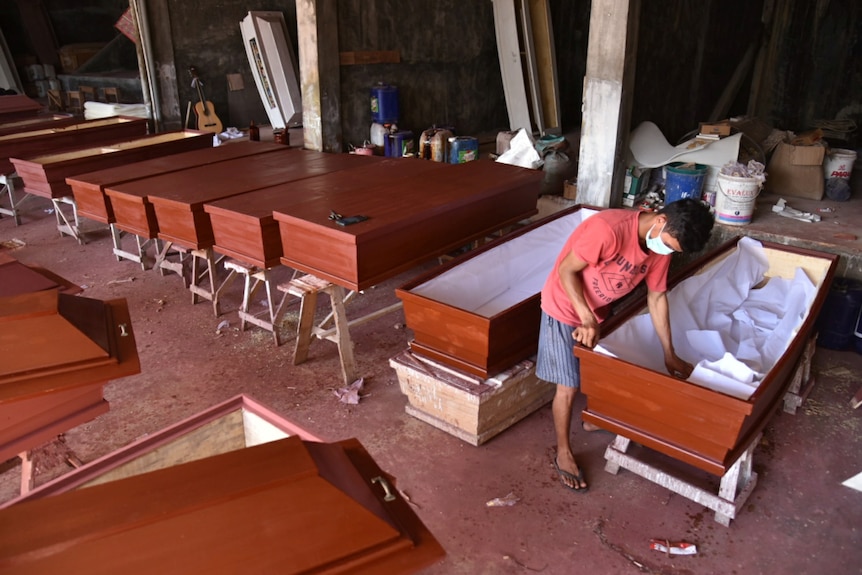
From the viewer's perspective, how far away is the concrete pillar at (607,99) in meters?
4.70

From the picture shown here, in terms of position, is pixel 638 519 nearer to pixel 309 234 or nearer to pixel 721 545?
pixel 721 545

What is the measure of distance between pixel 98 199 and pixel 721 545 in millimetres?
4478

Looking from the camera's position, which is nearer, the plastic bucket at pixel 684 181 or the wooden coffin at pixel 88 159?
the plastic bucket at pixel 684 181

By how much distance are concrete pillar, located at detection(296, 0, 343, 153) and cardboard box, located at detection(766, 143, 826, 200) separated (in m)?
4.18

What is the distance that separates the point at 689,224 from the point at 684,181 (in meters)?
2.81

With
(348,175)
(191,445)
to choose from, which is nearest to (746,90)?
(348,175)

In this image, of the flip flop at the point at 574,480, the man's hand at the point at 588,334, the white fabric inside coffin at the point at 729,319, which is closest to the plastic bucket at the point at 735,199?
the white fabric inside coffin at the point at 729,319

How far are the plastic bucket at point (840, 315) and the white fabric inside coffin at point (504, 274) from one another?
1.73 metres

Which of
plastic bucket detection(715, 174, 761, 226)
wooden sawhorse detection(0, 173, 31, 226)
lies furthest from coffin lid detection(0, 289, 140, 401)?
wooden sawhorse detection(0, 173, 31, 226)

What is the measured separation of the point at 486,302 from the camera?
13.6ft

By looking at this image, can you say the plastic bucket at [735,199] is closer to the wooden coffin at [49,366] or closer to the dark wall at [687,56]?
the dark wall at [687,56]

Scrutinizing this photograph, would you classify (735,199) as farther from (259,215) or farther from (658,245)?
(259,215)

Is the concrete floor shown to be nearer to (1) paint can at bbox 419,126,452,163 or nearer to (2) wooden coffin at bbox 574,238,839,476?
(2) wooden coffin at bbox 574,238,839,476

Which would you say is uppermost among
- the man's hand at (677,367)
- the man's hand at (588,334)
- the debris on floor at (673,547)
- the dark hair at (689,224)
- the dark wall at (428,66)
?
the dark wall at (428,66)
